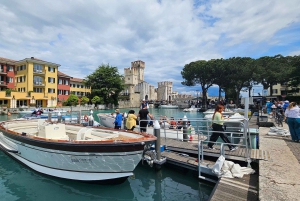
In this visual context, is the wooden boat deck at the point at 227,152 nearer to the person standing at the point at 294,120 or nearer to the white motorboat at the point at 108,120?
the person standing at the point at 294,120

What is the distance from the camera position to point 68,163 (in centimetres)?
679

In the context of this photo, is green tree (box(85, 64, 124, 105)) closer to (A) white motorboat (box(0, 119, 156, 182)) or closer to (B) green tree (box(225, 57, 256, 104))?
(B) green tree (box(225, 57, 256, 104))

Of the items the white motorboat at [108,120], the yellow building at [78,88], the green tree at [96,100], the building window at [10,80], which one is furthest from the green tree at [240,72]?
the building window at [10,80]

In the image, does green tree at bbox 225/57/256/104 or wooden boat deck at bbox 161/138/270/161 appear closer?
wooden boat deck at bbox 161/138/270/161

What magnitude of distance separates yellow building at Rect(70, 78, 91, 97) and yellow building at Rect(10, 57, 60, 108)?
10.6 meters

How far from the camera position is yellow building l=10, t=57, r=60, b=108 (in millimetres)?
46100

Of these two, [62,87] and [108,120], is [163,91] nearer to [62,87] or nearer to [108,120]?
[62,87]

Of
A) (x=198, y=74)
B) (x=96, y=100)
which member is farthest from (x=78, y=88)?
(x=198, y=74)

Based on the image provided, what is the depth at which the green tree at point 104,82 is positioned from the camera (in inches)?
2505

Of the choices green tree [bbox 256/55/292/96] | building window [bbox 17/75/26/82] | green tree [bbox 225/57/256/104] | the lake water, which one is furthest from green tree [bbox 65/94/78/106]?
the lake water

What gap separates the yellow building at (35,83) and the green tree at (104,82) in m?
12.9

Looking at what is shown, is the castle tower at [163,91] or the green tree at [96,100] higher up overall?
the castle tower at [163,91]

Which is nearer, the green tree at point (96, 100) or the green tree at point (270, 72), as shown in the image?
the green tree at point (270, 72)

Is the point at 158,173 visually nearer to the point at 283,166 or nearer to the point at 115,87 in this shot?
the point at 283,166
